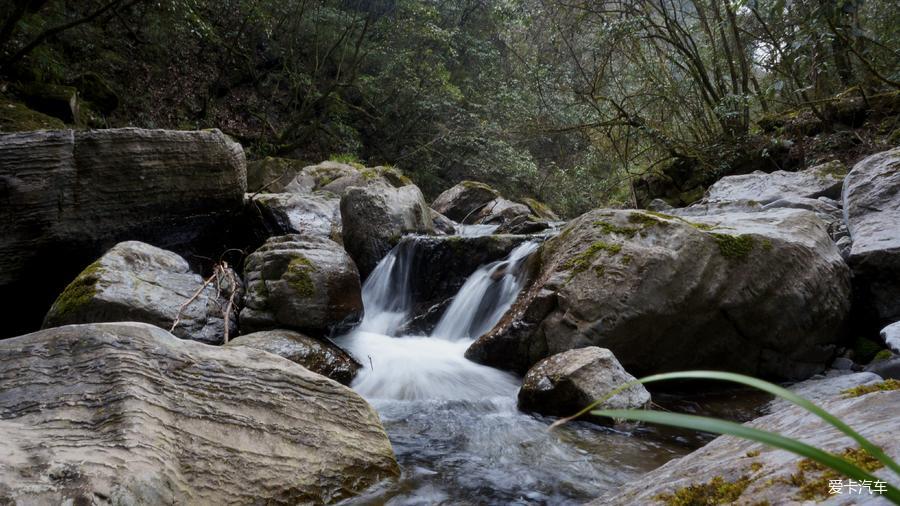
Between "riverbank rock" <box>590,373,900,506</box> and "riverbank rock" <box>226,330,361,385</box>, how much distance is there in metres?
3.31

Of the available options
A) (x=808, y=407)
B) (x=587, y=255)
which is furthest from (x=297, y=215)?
(x=808, y=407)

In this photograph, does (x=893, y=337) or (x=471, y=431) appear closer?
(x=893, y=337)

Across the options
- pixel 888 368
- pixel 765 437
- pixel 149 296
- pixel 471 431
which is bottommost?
pixel 471 431

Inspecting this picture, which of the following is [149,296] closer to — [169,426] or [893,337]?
[169,426]

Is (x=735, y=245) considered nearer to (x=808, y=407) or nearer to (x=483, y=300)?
(x=483, y=300)

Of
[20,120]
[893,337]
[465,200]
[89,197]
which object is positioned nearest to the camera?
[893,337]

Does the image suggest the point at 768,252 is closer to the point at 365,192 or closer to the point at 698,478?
the point at 698,478

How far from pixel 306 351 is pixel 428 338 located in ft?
6.49

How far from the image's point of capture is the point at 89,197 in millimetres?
6023

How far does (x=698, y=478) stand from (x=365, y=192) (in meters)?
6.87

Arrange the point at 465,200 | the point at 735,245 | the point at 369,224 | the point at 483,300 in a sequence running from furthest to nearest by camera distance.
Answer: the point at 465,200 → the point at 369,224 → the point at 483,300 → the point at 735,245

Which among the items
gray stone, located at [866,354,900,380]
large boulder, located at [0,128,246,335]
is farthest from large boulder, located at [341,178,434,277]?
gray stone, located at [866,354,900,380]

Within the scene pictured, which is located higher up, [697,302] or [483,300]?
[697,302]

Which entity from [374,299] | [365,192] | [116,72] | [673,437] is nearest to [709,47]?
[365,192]
